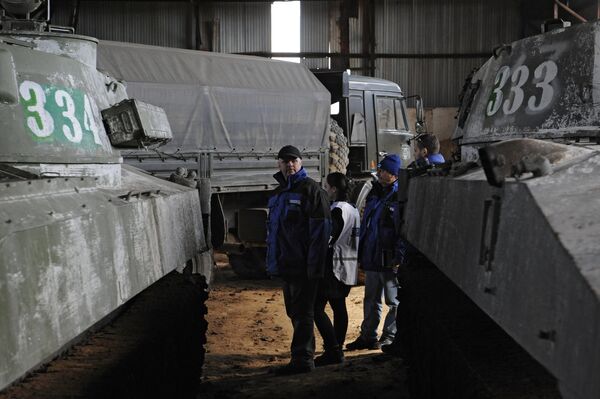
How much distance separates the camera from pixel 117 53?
1168cm

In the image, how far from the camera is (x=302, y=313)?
7.11m

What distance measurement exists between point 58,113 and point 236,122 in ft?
26.5

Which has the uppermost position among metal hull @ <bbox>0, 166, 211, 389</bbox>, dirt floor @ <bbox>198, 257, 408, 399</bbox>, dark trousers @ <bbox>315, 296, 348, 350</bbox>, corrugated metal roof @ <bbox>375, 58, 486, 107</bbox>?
corrugated metal roof @ <bbox>375, 58, 486, 107</bbox>

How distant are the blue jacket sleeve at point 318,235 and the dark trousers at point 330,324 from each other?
63cm

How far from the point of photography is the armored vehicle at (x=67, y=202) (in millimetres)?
3010

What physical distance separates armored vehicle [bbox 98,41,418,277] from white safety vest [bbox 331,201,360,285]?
3572mm

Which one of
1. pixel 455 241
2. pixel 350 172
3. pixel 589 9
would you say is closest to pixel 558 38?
pixel 455 241

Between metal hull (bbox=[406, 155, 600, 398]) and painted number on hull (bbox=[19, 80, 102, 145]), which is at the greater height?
painted number on hull (bbox=[19, 80, 102, 145])

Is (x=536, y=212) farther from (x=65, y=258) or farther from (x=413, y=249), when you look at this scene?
(x=413, y=249)

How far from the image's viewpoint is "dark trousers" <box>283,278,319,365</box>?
7082 millimetres

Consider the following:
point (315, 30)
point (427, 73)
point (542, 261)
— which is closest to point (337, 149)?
point (315, 30)

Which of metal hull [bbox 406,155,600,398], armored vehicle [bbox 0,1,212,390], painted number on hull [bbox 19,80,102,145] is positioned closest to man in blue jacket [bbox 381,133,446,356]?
armored vehicle [bbox 0,1,212,390]

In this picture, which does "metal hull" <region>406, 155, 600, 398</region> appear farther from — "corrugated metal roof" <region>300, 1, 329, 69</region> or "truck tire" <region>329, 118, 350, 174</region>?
"corrugated metal roof" <region>300, 1, 329, 69</region>

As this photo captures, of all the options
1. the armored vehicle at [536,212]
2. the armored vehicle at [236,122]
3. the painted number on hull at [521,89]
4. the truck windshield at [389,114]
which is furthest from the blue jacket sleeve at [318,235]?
the truck windshield at [389,114]
